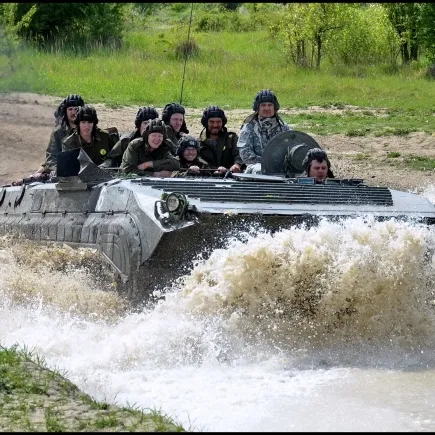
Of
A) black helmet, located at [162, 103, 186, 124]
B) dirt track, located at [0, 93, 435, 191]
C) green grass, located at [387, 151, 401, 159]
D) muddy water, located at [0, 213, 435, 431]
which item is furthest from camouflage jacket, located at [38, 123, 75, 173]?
green grass, located at [387, 151, 401, 159]

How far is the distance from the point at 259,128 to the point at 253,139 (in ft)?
0.41

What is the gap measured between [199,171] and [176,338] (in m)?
2.35

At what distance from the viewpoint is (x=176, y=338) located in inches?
315

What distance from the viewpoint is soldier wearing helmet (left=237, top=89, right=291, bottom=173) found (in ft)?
36.0

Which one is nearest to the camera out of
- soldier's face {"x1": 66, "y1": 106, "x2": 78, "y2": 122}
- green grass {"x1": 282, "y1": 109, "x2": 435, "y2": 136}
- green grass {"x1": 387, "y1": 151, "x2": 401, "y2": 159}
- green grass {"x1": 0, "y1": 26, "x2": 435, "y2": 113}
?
soldier's face {"x1": 66, "y1": 106, "x2": 78, "y2": 122}

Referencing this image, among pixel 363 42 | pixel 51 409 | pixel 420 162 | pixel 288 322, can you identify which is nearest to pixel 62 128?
pixel 288 322

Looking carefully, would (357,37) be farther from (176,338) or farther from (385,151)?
(176,338)

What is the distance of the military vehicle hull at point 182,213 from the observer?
26.8 feet

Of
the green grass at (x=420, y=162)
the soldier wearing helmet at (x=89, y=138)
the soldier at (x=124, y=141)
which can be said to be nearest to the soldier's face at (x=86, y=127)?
the soldier wearing helmet at (x=89, y=138)

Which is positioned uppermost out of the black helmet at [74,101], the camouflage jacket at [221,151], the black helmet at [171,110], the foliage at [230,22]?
the black helmet at [74,101]

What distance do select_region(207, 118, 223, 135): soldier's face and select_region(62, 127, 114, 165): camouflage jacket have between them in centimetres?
91

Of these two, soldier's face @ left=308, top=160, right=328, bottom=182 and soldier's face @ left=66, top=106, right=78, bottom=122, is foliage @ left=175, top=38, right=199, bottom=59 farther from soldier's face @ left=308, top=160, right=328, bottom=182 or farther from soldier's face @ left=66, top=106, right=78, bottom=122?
soldier's face @ left=308, top=160, right=328, bottom=182

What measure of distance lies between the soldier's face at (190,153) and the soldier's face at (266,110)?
82cm

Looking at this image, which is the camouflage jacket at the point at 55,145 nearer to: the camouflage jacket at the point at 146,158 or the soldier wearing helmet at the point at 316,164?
the camouflage jacket at the point at 146,158
